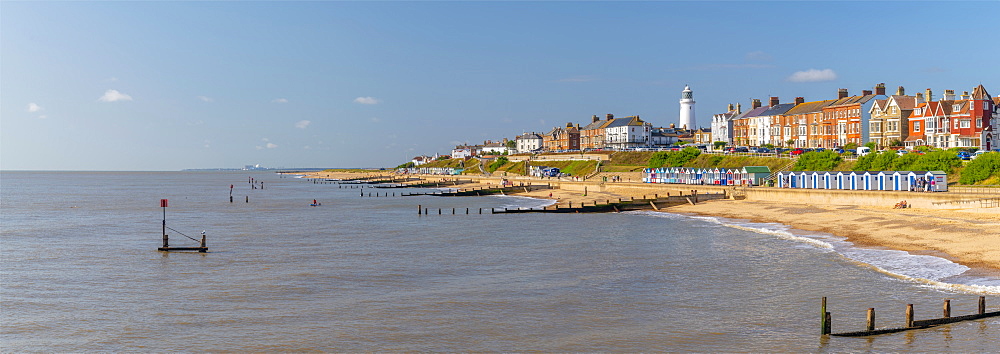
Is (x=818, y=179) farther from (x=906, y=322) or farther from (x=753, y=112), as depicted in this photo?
(x=753, y=112)

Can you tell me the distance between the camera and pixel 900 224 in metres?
50.2

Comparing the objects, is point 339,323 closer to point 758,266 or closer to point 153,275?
point 153,275

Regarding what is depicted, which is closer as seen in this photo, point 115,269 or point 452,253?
point 115,269

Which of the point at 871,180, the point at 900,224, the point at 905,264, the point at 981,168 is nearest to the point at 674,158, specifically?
the point at 981,168

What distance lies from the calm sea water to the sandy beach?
2.42 m

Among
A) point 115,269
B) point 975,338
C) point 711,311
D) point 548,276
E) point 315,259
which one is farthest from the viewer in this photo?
point 315,259

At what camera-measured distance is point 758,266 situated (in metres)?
36.8

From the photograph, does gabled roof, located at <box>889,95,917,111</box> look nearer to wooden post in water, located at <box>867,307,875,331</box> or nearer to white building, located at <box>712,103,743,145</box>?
white building, located at <box>712,103,743,145</box>

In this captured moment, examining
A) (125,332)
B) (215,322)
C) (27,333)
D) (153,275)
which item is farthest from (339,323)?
(153,275)

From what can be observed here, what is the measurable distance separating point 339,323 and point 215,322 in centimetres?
442

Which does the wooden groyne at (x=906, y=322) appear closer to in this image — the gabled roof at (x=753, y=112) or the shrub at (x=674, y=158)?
the shrub at (x=674, y=158)

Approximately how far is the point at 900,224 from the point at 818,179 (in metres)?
27.9

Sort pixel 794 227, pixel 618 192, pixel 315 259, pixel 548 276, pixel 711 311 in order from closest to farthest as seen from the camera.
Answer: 1. pixel 711 311
2. pixel 548 276
3. pixel 315 259
4. pixel 794 227
5. pixel 618 192

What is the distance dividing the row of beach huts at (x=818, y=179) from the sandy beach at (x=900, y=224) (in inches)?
→ 234
